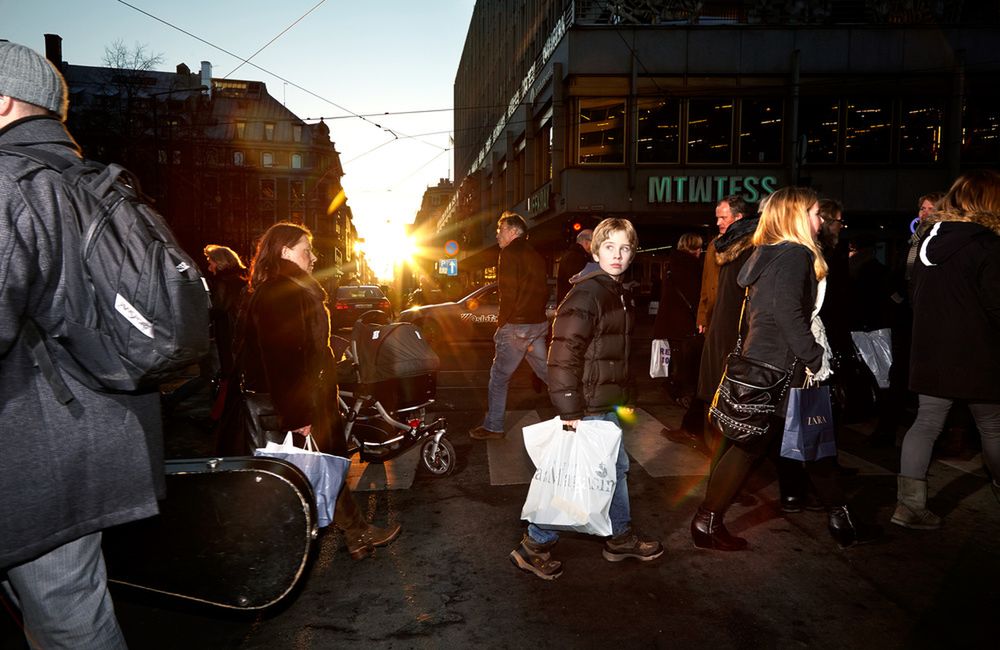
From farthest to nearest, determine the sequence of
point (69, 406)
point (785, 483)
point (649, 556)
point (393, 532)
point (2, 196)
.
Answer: point (785, 483), point (393, 532), point (649, 556), point (69, 406), point (2, 196)

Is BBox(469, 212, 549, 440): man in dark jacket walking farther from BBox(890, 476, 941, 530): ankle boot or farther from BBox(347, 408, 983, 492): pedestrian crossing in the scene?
BBox(890, 476, 941, 530): ankle boot

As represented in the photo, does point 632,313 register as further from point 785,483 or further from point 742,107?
point 742,107

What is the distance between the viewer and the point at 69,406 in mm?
1509

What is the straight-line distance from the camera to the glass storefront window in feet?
65.6

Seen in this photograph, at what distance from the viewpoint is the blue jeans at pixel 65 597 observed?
60.9 inches

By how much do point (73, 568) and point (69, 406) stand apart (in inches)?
17.2

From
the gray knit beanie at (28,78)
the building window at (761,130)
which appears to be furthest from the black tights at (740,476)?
the building window at (761,130)

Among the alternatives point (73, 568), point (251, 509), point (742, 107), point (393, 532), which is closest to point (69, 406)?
point (73, 568)

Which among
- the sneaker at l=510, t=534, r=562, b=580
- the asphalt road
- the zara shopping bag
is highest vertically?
the zara shopping bag

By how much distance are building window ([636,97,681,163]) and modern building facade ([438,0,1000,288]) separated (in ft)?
0.11

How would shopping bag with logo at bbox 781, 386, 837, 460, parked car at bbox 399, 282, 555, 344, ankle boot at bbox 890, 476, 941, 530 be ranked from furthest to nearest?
parked car at bbox 399, 282, 555, 344, ankle boot at bbox 890, 476, 941, 530, shopping bag with logo at bbox 781, 386, 837, 460

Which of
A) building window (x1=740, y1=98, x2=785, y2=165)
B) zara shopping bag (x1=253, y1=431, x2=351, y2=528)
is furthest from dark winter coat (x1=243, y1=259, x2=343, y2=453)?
building window (x1=740, y1=98, x2=785, y2=165)

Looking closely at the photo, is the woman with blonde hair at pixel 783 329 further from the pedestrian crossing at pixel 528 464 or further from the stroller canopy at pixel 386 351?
the stroller canopy at pixel 386 351

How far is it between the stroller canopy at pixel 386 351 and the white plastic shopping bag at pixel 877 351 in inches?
136
